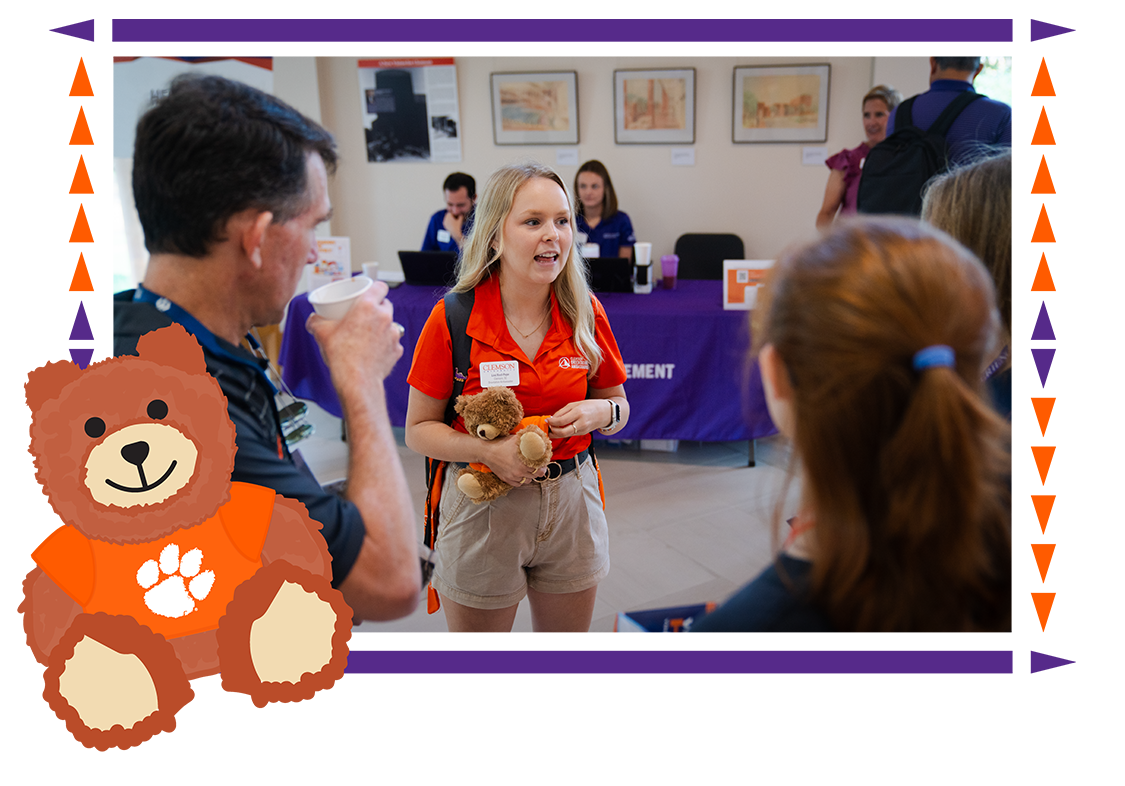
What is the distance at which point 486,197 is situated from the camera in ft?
5.60

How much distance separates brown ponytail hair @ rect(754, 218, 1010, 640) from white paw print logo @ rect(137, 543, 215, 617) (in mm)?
1068

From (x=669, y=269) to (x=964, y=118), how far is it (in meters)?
2.14

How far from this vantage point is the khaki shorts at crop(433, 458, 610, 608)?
1662 mm

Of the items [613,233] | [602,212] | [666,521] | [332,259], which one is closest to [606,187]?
[602,212]

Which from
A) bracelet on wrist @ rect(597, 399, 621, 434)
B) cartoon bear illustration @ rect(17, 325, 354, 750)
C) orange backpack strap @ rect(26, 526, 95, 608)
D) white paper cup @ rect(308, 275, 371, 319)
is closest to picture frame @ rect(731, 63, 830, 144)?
bracelet on wrist @ rect(597, 399, 621, 434)

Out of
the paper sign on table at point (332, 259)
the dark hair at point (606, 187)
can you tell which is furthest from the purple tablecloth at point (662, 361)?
the dark hair at point (606, 187)

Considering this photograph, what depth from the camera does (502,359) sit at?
1.66 metres

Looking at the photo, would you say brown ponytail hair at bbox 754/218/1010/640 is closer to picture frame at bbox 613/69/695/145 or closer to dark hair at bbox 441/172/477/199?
dark hair at bbox 441/172/477/199

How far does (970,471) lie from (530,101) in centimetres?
446

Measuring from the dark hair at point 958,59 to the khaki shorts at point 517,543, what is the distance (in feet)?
4.60

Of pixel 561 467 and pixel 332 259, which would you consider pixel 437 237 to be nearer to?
pixel 332 259

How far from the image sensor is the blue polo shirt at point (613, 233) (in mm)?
4676

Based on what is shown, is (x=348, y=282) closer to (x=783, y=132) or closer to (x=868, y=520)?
(x=868, y=520)
